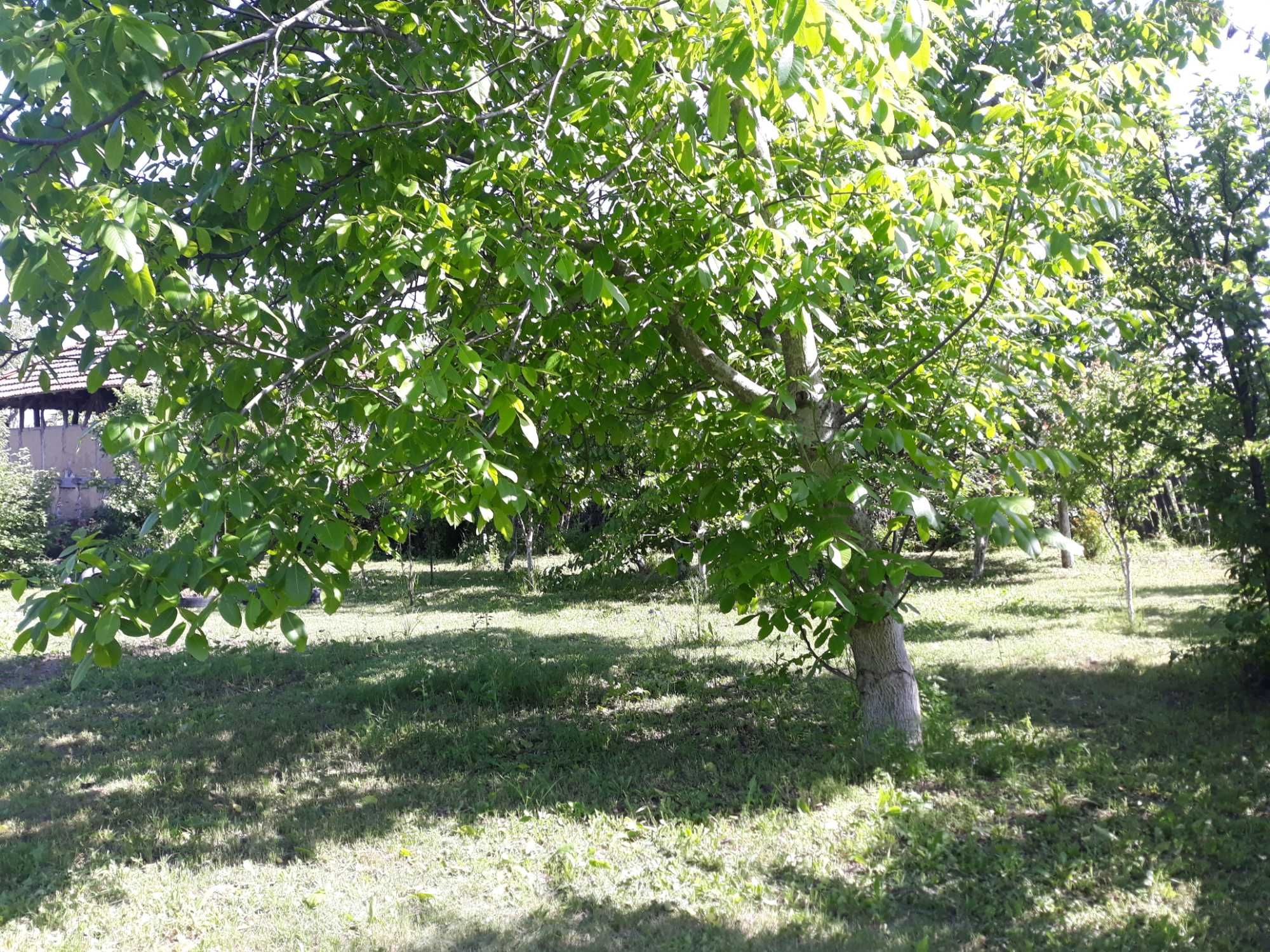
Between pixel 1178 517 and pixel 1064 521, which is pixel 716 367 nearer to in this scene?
pixel 1064 521

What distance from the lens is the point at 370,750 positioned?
6457mm

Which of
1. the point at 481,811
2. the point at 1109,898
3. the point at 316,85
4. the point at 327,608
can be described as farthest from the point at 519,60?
the point at 1109,898

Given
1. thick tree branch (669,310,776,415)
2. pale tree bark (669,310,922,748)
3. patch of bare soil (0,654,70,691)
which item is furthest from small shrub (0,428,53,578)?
pale tree bark (669,310,922,748)

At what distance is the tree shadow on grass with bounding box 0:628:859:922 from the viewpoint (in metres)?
5.04

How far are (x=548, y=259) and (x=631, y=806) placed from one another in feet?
9.68

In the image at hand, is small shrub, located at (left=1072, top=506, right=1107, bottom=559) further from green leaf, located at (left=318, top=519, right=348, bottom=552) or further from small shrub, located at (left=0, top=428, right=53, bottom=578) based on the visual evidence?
small shrub, located at (left=0, top=428, right=53, bottom=578)

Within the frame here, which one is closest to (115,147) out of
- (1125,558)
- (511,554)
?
(1125,558)

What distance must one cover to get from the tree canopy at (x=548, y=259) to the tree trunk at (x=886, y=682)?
32 mm

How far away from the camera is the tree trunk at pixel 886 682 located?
563 centimetres

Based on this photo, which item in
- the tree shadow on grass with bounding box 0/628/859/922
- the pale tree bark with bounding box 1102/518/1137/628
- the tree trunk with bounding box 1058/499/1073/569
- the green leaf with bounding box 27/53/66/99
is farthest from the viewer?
the tree trunk with bounding box 1058/499/1073/569

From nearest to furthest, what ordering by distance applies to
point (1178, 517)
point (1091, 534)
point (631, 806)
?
point (631, 806)
point (1091, 534)
point (1178, 517)

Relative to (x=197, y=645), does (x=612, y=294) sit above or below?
above

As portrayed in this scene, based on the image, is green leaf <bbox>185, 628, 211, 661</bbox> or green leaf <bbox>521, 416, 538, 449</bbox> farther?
green leaf <bbox>521, 416, 538, 449</bbox>

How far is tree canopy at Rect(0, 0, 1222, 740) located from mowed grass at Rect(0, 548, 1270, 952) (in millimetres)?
998
